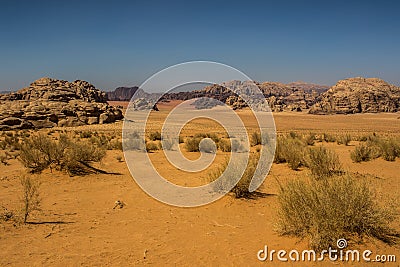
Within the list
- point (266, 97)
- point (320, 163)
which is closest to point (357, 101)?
point (266, 97)

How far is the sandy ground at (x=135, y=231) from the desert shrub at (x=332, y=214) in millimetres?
246

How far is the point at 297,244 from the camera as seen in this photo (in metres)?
5.23

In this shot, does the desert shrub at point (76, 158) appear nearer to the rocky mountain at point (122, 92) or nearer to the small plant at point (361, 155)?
the small plant at point (361, 155)

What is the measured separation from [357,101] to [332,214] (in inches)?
3343

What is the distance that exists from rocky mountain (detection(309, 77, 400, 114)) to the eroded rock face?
5591 centimetres

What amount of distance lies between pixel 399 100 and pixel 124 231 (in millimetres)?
95869

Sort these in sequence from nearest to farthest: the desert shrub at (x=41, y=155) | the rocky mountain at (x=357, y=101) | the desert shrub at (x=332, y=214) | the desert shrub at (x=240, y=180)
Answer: the desert shrub at (x=332, y=214), the desert shrub at (x=240, y=180), the desert shrub at (x=41, y=155), the rocky mountain at (x=357, y=101)

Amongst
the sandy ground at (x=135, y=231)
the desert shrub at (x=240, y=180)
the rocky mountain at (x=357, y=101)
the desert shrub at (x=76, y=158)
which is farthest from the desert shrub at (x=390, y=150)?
the rocky mountain at (x=357, y=101)

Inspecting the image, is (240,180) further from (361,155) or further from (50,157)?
(361,155)

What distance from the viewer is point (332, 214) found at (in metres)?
5.07

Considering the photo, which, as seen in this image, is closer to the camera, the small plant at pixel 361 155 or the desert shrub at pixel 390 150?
the small plant at pixel 361 155

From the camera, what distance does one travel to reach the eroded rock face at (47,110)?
3844 centimetres

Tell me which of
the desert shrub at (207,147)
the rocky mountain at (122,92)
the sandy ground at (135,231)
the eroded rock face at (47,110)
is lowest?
the sandy ground at (135,231)

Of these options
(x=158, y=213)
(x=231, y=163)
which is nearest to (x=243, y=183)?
(x=231, y=163)
